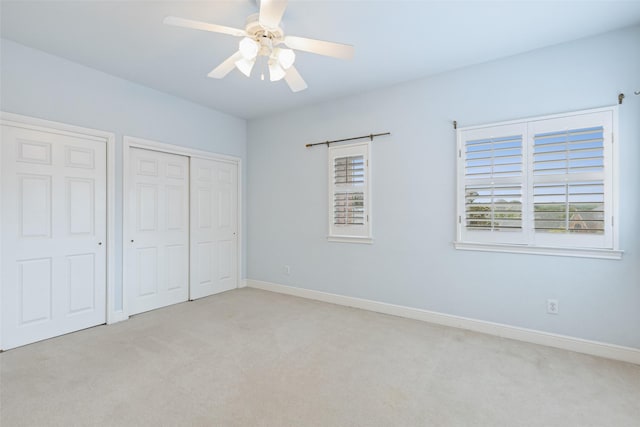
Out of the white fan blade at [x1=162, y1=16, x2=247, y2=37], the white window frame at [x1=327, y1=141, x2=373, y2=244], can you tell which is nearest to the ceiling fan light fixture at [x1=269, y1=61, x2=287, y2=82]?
the white fan blade at [x1=162, y1=16, x2=247, y2=37]

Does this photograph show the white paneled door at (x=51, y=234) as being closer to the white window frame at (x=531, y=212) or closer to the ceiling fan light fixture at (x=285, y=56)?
the ceiling fan light fixture at (x=285, y=56)

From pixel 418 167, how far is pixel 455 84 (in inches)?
37.3

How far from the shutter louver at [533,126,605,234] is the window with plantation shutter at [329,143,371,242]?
1.77 metres

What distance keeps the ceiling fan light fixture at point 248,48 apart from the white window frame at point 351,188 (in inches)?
82.7

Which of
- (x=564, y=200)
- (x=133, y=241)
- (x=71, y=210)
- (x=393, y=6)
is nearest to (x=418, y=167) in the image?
(x=564, y=200)

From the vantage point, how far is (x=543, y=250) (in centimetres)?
283

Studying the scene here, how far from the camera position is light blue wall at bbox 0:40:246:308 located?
2.79 metres

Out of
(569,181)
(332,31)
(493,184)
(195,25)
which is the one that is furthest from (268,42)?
(569,181)

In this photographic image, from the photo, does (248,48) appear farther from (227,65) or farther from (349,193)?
(349,193)

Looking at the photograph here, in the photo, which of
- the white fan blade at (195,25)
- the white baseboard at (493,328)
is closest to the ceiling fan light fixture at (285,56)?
the white fan blade at (195,25)

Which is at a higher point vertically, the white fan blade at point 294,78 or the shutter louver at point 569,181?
the white fan blade at point 294,78

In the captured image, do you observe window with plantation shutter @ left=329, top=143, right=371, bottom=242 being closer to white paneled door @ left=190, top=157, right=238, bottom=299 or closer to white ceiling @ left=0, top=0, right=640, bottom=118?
white ceiling @ left=0, top=0, right=640, bottom=118

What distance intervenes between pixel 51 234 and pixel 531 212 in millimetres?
4642

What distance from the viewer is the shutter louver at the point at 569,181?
2.62 meters
